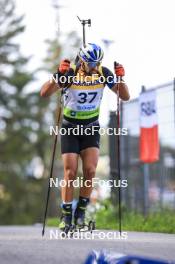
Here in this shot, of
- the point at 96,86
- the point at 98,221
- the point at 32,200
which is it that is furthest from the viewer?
the point at 32,200

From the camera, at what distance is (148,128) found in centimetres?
1619

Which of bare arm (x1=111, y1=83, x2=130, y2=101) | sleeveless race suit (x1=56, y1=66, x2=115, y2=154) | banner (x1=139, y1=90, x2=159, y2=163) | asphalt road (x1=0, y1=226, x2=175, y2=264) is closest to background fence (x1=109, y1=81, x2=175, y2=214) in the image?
banner (x1=139, y1=90, x2=159, y2=163)

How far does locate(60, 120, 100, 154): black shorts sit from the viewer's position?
10.7 m

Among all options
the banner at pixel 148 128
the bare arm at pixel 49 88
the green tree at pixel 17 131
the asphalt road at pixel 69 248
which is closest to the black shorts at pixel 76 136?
the bare arm at pixel 49 88

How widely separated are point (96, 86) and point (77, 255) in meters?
2.98

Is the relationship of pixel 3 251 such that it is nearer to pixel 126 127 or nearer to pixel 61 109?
pixel 61 109

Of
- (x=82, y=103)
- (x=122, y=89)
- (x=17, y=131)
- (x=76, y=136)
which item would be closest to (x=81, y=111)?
(x=82, y=103)

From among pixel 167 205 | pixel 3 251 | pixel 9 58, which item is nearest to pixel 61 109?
pixel 3 251

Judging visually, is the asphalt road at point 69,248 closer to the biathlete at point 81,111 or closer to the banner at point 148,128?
the biathlete at point 81,111

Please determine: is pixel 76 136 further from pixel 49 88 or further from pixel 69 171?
pixel 49 88

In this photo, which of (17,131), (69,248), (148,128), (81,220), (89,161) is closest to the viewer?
(69,248)

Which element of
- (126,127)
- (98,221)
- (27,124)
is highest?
(27,124)

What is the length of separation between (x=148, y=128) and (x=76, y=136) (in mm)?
5576

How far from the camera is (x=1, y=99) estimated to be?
52.9m
